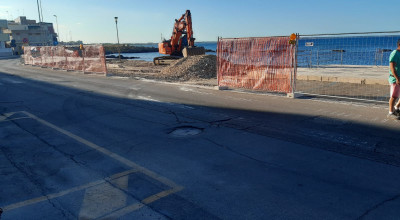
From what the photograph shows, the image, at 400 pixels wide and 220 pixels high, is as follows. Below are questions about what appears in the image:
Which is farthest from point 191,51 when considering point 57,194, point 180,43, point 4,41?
point 4,41

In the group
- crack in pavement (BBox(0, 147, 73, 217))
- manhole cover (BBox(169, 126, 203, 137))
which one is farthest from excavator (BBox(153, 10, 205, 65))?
crack in pavement (BBox(0, 147, 73, 217))

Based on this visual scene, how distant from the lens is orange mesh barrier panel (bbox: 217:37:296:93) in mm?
11195

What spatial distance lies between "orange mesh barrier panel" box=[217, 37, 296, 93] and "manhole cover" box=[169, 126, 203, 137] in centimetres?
507

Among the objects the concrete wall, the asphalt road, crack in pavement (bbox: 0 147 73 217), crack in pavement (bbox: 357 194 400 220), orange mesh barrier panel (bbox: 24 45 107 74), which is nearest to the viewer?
crack in pavement (bbox: 357 194 400 220)

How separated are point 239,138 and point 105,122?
4.05 m

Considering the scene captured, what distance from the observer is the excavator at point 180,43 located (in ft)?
97.9

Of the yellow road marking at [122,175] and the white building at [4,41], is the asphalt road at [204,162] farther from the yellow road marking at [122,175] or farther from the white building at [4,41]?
the white building at [4,41]

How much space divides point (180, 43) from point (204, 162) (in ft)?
92.5

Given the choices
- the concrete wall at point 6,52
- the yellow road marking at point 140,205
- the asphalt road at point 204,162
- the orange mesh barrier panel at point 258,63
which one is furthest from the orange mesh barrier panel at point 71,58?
the concrete wall at point 6,52

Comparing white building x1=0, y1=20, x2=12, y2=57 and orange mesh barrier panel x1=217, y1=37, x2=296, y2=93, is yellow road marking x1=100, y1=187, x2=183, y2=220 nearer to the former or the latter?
orange mesh barrier panel x1=217, y1=37, x2=296, y2=93

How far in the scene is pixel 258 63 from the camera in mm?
11945

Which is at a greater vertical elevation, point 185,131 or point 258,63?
point 258,63

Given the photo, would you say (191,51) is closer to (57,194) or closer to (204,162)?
(204,162)

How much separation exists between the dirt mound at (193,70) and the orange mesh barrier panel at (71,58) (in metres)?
5.20
